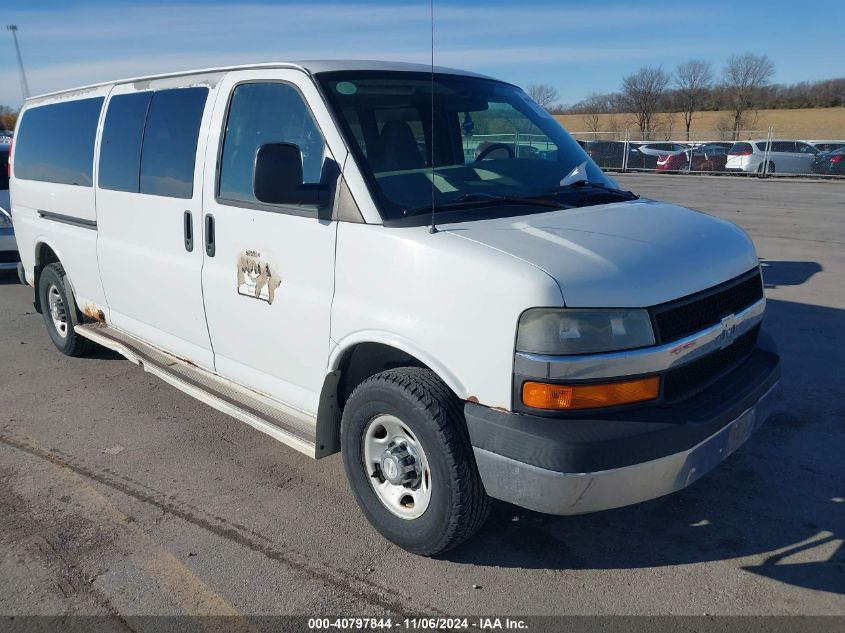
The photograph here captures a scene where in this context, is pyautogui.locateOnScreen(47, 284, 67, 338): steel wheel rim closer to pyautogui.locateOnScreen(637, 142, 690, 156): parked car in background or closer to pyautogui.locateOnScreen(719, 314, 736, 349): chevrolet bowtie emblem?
pyautogui.locateOnScreen(719, 314, 736, 349): chevrolet bowtie emblem

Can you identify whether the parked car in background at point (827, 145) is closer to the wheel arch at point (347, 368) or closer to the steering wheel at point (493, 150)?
the steering wheel at point (493, 150)

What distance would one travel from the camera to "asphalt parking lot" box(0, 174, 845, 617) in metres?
3.08

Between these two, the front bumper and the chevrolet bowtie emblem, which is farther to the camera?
the chevrolet bowtie emblem

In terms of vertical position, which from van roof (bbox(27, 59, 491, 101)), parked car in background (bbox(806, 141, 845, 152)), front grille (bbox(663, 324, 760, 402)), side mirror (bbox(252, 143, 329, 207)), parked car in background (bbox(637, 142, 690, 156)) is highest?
van roof (bbox(27, 59, 491, 101))

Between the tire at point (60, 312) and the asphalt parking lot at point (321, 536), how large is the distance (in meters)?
0.96

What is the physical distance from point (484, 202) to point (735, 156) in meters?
29.0

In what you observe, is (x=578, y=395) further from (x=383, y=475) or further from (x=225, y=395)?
(x=225, y=395)

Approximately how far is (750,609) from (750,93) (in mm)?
66179

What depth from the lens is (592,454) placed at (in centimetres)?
271

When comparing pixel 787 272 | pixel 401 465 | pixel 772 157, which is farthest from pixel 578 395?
pixel 772 157

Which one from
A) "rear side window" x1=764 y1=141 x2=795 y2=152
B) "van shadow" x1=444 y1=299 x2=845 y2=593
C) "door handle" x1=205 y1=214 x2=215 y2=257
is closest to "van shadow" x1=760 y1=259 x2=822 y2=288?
"van shadow" x1=444 y1=299 x2=845 y2=593

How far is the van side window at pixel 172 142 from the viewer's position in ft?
13.9

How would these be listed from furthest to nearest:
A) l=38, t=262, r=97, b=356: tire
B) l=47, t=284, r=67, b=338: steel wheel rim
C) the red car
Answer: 1. the red car
2. l=47, t=284, r=67, b=338: steel wheel rim
3. l=38, t=262, r=97, b=356: tire

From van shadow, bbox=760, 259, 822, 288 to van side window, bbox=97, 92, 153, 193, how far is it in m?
7.18
